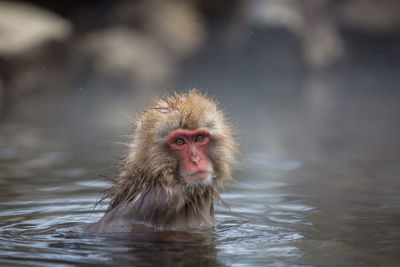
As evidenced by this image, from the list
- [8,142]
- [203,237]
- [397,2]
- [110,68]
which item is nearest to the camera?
[203,237]

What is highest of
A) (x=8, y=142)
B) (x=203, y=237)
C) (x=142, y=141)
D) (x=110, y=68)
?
(x=110, y=68)

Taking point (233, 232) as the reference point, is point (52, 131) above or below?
above

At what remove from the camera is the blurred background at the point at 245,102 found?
488 centimetres

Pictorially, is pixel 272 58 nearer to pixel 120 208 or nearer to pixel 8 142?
pixel 8 142

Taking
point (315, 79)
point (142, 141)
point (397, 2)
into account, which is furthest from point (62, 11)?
point (142, 141)

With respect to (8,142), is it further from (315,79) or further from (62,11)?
(315,79)

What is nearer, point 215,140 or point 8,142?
point 215,140

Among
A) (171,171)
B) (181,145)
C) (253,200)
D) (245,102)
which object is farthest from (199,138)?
(245,102)

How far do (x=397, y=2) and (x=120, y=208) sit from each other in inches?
755

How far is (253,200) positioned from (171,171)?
5.20 ft

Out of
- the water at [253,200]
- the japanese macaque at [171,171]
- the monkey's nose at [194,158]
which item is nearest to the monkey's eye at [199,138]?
the japanese macaque at [171,171]

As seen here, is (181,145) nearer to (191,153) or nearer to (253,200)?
(191,153)

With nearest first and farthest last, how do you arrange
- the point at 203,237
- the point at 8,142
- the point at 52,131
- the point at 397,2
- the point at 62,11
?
the point at 203,237 → the point at 8,142 → the point at 52,131 → the point at 62,11 → the point at 397,2

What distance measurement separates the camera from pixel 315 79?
21.0 meters
